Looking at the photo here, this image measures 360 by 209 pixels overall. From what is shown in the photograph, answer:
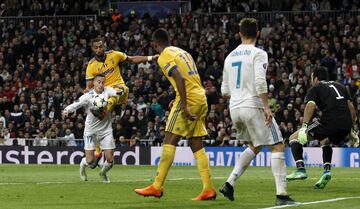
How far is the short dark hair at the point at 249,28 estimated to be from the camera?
13148 mm

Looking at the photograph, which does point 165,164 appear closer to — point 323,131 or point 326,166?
point 323,131

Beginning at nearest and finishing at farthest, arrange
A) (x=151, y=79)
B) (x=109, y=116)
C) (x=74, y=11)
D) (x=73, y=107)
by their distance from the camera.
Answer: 1. (x=73, y=107)
2. (x=109, y=116)
3. (x=151, y=79)
4. (x=74, y=11)

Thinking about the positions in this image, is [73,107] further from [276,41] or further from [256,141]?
[276,41]

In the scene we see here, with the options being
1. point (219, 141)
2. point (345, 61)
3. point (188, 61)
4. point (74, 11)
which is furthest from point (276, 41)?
point (188, 61)

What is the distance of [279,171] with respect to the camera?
12836 mm

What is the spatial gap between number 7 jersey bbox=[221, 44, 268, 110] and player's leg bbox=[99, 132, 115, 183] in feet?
18.9

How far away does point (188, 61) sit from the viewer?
560 inches

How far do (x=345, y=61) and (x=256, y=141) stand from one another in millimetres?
21701

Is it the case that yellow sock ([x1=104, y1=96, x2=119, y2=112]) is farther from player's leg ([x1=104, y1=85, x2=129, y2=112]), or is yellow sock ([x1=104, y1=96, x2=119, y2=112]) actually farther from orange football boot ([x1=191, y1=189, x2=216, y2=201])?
orange football boot ([x1=191, y1=189, x2=216, y2=201])

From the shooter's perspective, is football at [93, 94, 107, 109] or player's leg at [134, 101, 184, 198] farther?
football at [93, 94, 107, 109]

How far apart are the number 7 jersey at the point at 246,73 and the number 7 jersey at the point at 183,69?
100 centimetres

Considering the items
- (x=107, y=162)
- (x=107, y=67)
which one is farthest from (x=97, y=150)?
(x=107, y=67)

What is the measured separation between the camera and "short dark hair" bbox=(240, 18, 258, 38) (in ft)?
43.1

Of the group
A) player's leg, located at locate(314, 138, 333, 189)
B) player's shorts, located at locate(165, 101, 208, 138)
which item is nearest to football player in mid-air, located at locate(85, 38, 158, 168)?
player's leg, located at locate(314, 138, 333, 189)
